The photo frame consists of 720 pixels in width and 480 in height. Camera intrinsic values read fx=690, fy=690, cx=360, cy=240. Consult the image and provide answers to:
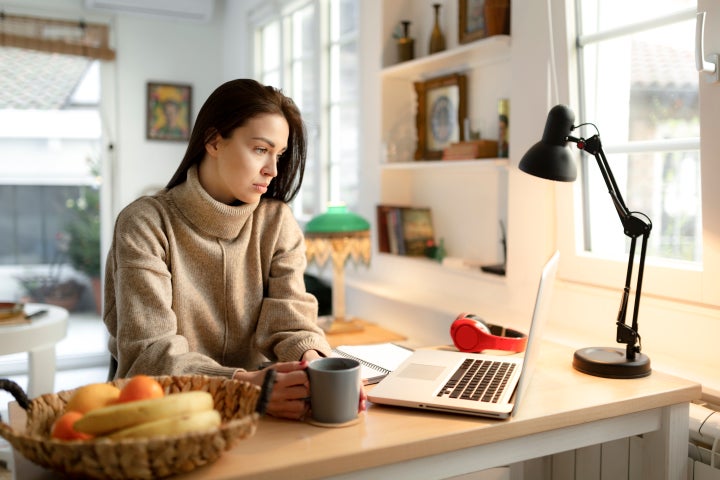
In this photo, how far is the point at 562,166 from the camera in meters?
1.48

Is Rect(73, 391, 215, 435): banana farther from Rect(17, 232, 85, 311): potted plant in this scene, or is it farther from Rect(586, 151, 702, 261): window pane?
Rect(17, 232, 85, 311): potted plant

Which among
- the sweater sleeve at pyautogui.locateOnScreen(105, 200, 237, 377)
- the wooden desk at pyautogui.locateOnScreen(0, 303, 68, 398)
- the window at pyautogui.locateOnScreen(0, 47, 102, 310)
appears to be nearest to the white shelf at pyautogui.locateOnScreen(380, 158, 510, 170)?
the sweater sleeve at pyautogui.locateOnScreen(105, 200, 237, 377)

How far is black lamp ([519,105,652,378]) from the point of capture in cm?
147

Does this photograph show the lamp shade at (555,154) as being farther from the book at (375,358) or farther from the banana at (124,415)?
the banana at (124,415)

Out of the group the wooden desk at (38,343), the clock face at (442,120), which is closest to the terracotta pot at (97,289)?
the wooden desk at (38,343)

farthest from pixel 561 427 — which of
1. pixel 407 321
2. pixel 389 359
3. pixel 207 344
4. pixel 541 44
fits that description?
pixel 407 321

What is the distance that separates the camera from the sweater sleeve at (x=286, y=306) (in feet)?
4.98

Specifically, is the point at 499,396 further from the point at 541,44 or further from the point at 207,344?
the point at 541,44

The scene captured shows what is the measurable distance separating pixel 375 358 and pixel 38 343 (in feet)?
7.18

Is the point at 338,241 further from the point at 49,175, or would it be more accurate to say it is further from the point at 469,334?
the point at 49,175

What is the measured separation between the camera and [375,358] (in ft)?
5.36

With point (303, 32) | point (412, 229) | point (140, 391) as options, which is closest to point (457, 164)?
point (412, 229)

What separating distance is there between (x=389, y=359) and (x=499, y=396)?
414 millimetres

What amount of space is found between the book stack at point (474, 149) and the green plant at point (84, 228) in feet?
10.9
